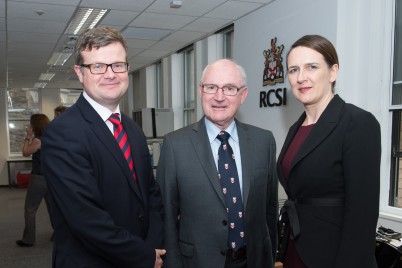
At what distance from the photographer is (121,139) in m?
1.47

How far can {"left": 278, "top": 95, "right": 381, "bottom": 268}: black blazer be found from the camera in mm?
1254

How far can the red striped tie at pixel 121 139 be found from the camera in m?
1.46

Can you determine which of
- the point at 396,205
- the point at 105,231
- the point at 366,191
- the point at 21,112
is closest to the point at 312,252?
the point at 366,191

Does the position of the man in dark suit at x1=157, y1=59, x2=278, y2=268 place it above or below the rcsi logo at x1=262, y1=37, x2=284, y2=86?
below

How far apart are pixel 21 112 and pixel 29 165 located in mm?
1836

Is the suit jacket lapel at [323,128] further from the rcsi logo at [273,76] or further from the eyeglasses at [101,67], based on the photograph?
the rcsi logo at [273,76]

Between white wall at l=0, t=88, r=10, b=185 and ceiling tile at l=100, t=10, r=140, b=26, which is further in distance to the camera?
white wall at l=0, t=88, r=10, b=185

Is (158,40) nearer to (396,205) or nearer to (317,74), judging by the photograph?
(396,205)

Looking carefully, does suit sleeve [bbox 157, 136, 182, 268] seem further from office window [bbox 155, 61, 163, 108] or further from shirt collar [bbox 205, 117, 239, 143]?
office window [bbox 155, 61, 163, 108]

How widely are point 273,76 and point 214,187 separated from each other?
287 centimetres

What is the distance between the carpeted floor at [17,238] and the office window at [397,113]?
3680 millimetres

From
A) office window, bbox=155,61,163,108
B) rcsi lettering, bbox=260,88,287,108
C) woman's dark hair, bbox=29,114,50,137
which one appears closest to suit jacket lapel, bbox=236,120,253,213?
rcsi lettering, bbox=260,88,287,108

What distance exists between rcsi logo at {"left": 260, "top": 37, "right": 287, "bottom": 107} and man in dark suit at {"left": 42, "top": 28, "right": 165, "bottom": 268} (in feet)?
9.39

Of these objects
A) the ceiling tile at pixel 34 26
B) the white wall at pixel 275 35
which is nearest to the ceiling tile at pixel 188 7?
the white wall at pixel 275 35
